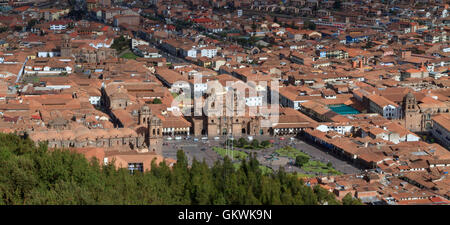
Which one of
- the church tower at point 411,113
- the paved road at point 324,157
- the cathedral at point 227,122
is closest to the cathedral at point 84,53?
the cathedral at point 227,122

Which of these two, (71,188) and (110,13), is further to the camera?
(110,13)

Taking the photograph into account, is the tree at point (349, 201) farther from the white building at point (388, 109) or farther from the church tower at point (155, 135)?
the white building at point (388, 109)

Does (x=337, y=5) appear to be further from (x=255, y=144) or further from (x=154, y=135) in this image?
(x=154, y=135)

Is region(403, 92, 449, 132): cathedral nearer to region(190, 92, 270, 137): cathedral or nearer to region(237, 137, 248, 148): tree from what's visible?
region(190, 92, 270, 137): cathedral

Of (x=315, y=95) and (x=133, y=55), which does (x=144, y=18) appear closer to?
(x=133, y=55)

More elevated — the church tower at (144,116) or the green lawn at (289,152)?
the church tower at (144,116)

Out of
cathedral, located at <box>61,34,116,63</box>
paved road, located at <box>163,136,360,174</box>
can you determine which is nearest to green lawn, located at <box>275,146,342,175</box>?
paved road, located at <box>163,136,360,174</box>
